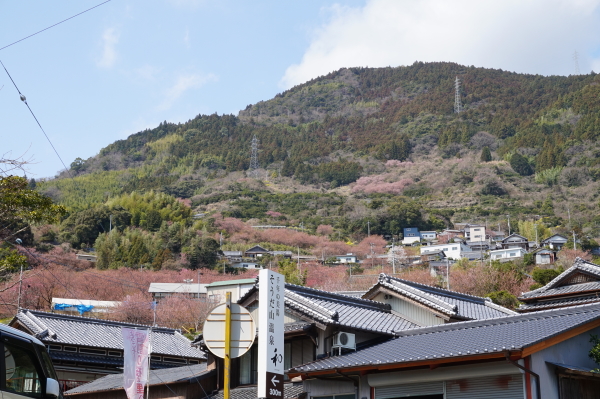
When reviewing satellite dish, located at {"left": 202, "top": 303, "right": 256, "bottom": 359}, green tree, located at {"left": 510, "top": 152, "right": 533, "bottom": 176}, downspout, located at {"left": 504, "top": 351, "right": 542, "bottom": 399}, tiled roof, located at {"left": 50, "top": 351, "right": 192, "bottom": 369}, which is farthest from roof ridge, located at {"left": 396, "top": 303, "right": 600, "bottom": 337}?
green tree, located at {"left": 510, "top": 152, "right": 533, "bottom": 176}

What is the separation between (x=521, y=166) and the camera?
114812mm

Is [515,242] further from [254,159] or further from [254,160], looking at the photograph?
[254,159]

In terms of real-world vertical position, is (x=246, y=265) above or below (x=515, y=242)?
below

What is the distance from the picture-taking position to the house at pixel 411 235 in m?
85.6

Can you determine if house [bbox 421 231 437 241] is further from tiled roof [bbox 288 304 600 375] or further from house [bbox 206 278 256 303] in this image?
tiled roof [bbox 288 304 600 375]

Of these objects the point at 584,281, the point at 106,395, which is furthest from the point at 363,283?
the point at 106,395

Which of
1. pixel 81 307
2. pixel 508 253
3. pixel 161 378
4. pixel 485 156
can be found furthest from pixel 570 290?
pixel 485 156

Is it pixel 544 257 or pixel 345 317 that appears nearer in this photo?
pixel 345 317

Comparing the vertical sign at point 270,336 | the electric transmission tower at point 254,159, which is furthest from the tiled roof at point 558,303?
the electric transmission tower at point 254,159

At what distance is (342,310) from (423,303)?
2.52 meters

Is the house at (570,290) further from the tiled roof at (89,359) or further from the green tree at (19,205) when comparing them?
the green tree at (19,205)

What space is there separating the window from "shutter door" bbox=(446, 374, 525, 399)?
7.84 m

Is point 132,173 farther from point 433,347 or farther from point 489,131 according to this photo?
point 433,347

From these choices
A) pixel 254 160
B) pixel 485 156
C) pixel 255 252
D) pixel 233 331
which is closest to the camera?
pixel 233 331
